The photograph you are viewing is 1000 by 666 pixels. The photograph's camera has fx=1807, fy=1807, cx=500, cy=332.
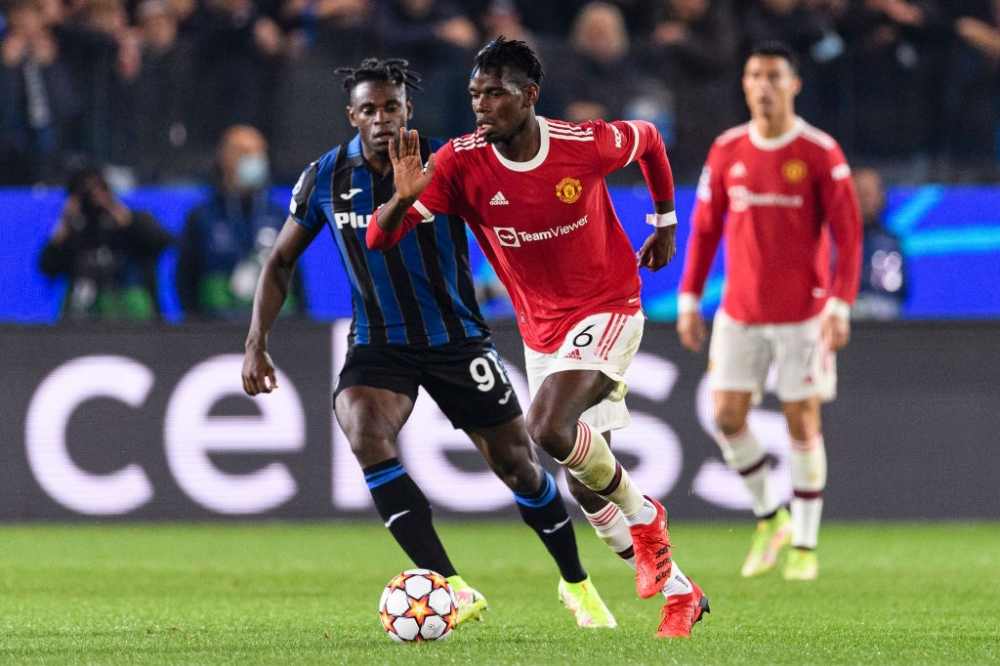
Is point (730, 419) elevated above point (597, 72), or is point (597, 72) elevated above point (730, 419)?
point (597, 72)

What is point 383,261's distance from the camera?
278 inches

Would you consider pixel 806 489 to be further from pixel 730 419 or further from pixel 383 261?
pixel 383 261

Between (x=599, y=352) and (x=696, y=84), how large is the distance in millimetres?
6643

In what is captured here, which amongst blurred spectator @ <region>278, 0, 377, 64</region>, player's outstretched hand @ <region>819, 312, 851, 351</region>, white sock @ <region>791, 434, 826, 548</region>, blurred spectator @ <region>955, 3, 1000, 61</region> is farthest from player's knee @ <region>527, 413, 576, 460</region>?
blurred spectator @ <region>955, 3, 1000, 61</region>

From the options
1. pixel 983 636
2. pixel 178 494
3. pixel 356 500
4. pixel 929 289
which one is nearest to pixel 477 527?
pixel 356 500

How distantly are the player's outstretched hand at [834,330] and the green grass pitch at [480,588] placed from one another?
117cm

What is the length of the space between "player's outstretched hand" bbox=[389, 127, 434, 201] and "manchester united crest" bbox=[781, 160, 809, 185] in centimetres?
360

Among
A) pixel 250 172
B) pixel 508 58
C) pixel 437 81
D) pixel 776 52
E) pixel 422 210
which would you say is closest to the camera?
pixel 508 58

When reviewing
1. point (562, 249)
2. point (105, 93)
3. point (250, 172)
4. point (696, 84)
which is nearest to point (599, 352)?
point (562, 249)

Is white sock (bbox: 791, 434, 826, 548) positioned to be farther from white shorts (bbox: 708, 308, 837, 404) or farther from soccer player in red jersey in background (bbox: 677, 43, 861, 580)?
white shorts (bbox: 708, 308, 837, 404)

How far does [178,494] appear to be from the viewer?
11.8 meters

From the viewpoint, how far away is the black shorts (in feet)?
22.9

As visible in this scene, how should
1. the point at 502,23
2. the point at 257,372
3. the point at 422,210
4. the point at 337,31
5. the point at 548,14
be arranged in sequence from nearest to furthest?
1. the point at 422,210
2. the point at 257,372
3. the point at 337,31
4. the point at 502,23
5. the point at 548,14

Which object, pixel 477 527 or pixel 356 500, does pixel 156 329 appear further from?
pixel 477 527
